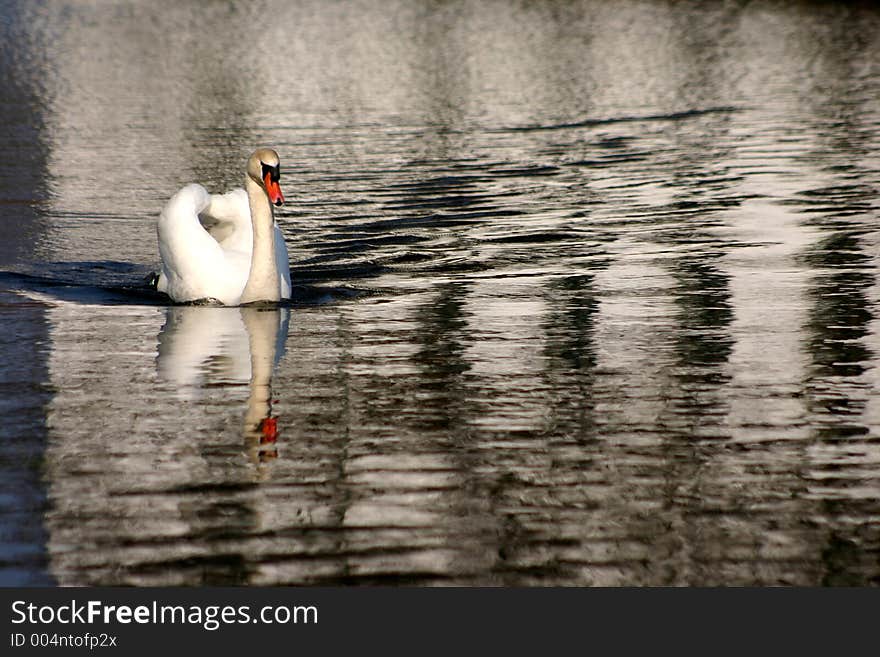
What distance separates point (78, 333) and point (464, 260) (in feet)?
12.5

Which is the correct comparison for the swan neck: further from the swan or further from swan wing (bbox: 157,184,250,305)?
swan wing (bbox: 157,184,250,305)

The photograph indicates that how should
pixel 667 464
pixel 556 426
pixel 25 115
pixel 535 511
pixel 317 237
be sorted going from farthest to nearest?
pixel 25 115 → pixel 317 237 → pixel 556 426 → pixel 667 464 → pixel 535 511

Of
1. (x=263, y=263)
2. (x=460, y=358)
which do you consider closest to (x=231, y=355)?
(x=460, y=358)

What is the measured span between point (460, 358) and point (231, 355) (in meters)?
1.38

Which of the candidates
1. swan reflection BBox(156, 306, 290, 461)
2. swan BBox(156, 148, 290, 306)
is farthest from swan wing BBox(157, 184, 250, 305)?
swan reflection BBox(156, 306, 290, 461)

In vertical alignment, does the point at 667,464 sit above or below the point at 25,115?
below

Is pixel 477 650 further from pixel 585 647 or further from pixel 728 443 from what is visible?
pixel 728 443

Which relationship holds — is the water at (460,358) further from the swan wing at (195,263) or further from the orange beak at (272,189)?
the orange beak at (272,189)

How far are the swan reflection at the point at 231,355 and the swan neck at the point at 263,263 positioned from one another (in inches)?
4.2

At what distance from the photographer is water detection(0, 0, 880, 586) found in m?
6.85

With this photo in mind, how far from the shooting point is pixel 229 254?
12703 millimetres

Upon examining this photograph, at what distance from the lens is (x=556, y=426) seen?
859cm

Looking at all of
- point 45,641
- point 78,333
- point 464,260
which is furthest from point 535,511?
point 464,260

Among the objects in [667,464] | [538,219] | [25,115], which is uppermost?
[25,115]
